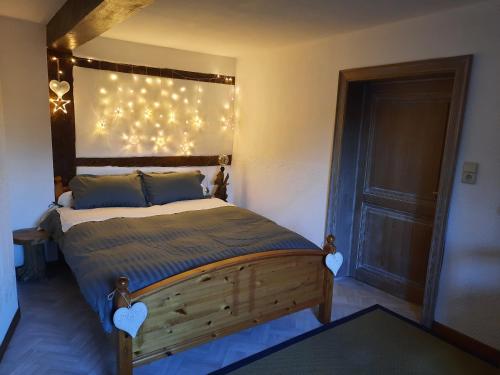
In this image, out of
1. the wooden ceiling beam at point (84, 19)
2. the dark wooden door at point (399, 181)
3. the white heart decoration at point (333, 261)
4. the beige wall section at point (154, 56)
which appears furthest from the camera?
the beige wall section at point (154, 56)

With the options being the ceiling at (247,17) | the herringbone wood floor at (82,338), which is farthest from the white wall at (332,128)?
the herringbone wood floor at (82,338)

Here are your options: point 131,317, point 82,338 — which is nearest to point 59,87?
point 82,338

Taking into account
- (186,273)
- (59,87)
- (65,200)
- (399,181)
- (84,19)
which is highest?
(84,19)

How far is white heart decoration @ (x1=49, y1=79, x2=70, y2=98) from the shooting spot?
10.7ft

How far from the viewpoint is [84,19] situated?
2197mm

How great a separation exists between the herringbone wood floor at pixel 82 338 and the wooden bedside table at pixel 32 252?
85 millimetres

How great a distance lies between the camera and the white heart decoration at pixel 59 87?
10.7 ft

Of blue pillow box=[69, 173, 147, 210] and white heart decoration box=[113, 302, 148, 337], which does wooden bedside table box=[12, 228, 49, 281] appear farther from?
white heart decoration box=[113, 302, 148, 337]

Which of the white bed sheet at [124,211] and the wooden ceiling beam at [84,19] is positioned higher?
the wooden ceiling beam at [84,19]

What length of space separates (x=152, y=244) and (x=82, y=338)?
30.0 inches

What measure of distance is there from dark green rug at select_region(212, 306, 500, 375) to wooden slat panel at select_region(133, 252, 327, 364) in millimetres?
229

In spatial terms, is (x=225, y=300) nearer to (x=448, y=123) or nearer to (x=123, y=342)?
(x=123, y=342)

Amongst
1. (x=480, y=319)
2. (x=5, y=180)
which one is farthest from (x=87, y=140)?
(x=480, y=319)

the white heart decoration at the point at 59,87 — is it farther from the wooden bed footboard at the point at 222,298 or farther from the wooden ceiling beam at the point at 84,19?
the wooden bed footboard at the point at 222,298
